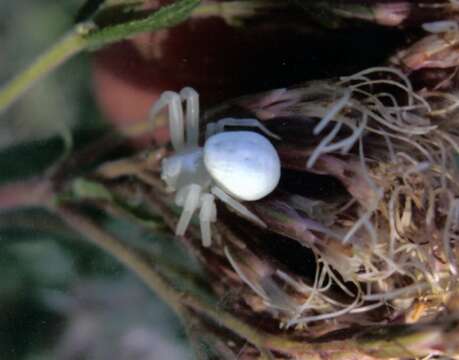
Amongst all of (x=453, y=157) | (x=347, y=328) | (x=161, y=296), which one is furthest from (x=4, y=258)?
(x=453, y=157)

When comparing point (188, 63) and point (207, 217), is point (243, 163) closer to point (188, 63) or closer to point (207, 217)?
point (207, 217)

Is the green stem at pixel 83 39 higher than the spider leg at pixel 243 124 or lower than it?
higher

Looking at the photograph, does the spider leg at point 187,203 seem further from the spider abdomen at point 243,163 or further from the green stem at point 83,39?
the green stem at point 83,39

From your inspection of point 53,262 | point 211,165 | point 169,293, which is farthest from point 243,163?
point 53,262

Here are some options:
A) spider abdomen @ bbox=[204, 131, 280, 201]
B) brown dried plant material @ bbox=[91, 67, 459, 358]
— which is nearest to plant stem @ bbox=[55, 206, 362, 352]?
brown dried plant material @ bbox=[91, 67, 459, 358]

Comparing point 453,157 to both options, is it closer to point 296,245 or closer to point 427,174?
point 427,174

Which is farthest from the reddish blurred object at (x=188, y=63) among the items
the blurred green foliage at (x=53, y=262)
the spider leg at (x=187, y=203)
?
the spider leg at (x=187, y=203)
